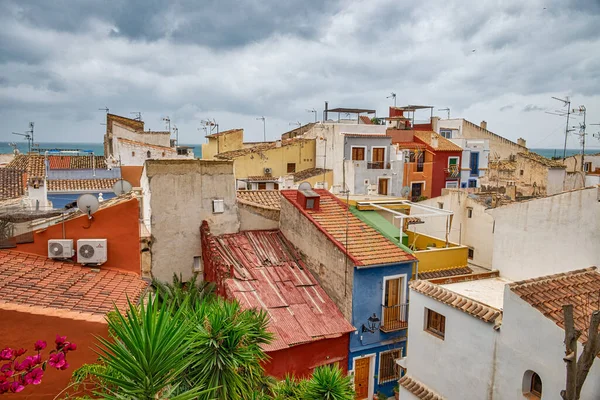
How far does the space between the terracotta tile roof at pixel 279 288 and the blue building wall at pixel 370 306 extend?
0.64 m

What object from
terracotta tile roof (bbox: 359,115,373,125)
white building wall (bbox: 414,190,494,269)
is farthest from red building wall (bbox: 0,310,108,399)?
terracotta tile roof (bbox: 359,115,373,125)

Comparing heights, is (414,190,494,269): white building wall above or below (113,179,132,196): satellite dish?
below

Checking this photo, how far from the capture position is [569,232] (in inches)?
517

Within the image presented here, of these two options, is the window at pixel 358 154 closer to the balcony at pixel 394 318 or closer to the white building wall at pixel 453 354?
the balcony at pixel 394 318

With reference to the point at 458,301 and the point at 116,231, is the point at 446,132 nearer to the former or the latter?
the point at 458,301

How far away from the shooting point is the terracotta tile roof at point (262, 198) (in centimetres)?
2002

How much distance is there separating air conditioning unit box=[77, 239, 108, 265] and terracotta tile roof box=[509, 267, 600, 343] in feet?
34.8

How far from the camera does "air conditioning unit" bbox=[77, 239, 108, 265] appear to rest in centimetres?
1203

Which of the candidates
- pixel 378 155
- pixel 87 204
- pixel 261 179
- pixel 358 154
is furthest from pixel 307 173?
pixel 87 204

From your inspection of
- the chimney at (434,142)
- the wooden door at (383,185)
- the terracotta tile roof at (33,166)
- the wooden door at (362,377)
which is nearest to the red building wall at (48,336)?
the wooden door at (362,377)

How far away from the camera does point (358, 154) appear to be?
34.9 meters

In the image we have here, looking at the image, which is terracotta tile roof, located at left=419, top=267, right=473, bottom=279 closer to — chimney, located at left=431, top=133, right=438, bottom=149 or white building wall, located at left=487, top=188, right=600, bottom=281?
white building wall, located at left=487, top=188, right=600, bottom=281

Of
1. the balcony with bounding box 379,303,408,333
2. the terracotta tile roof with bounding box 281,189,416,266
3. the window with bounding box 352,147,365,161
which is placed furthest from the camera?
the window with bounding box 352,147,365,161

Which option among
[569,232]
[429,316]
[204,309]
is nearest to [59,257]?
[204,309]
